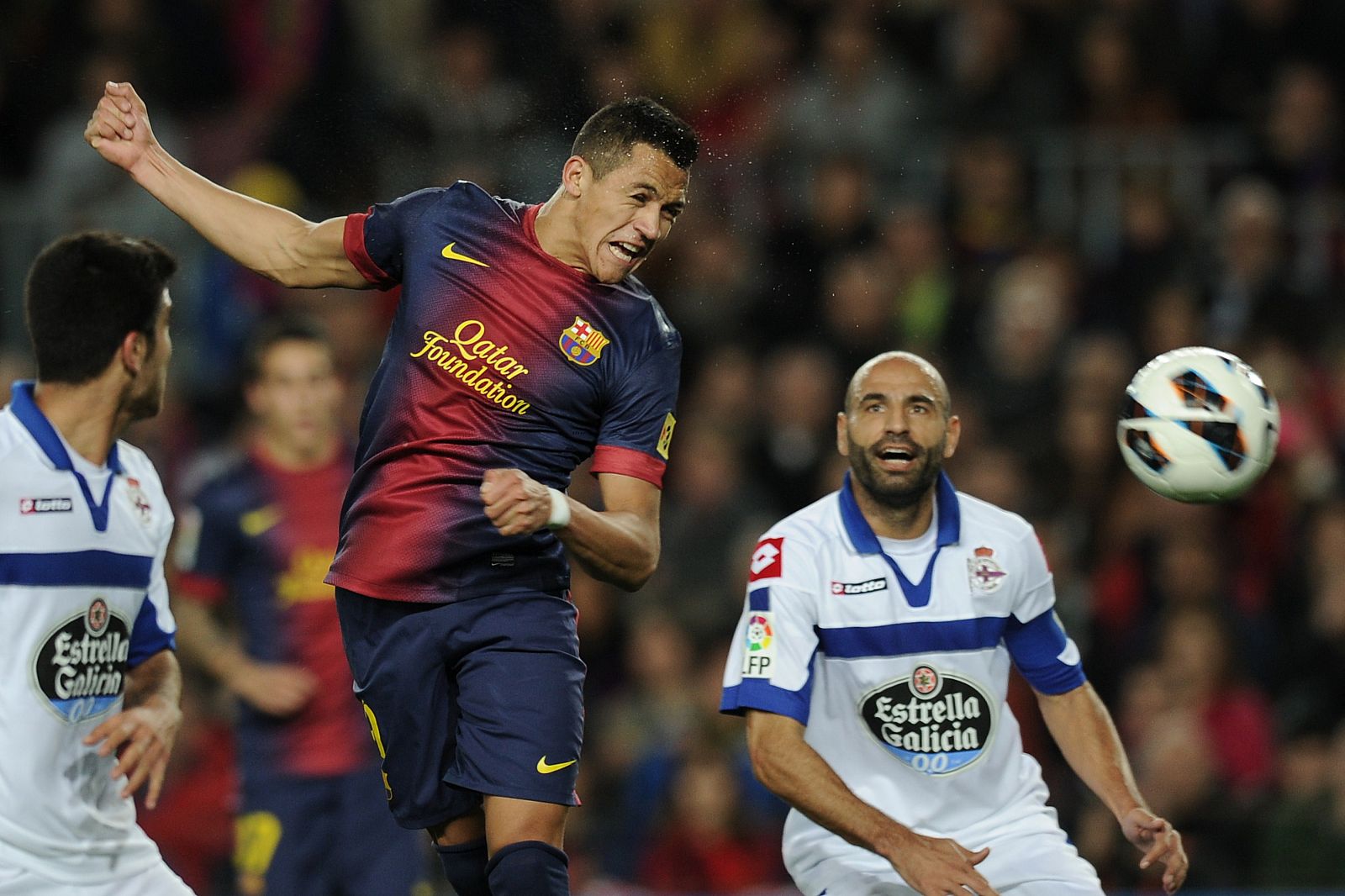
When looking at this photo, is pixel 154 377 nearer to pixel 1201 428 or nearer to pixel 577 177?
pixel 577 177

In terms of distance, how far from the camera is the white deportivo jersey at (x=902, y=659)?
5.27m

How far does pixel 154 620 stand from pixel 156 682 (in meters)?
0.16

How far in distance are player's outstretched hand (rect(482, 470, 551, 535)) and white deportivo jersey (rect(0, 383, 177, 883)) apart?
1.14 meters

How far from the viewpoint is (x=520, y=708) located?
473 cm

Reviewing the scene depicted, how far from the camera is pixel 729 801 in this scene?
8.18m

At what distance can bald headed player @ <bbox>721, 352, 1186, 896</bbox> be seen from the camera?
5.23 m

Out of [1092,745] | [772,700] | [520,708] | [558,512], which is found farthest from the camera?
[1092,745]

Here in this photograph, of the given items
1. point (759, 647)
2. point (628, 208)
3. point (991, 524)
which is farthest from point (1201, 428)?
point (628, 208)

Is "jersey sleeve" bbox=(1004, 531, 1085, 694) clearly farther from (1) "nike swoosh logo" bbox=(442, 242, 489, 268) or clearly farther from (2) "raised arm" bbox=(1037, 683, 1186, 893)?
(1) "nike swoosh logo" bbox=(442, 242, 489, 268)

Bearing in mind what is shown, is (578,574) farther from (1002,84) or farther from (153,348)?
(153,348)

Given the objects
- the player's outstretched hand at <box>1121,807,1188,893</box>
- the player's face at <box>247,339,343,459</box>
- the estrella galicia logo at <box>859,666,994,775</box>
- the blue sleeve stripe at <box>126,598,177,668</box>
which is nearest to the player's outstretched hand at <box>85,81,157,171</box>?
the blue sleeve stripe at <box>126,598,177,668</box>

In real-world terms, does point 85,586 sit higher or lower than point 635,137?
lower

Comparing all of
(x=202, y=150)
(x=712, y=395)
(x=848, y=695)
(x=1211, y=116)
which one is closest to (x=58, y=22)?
(x=202, y=150)

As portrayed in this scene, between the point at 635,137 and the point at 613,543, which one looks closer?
the point at 613,543
